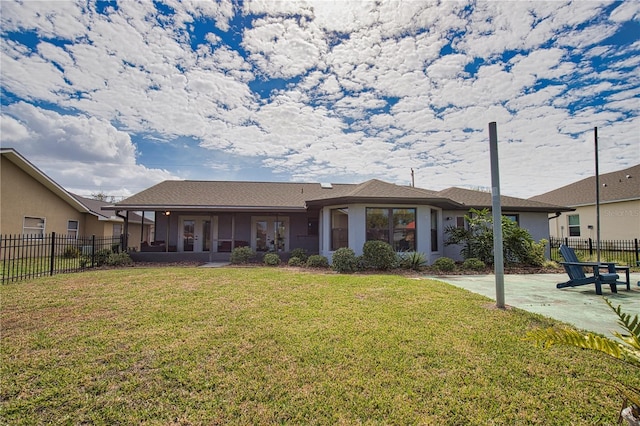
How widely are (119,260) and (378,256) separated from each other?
35.8 ft

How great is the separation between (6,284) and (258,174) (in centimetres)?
1663

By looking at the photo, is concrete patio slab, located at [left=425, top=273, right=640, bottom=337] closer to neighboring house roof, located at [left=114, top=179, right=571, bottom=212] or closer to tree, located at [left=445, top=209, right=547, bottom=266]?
tree, located at [left=445, top=209, right=547, bottom=266]

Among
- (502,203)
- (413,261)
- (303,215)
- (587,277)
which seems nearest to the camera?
(587,277)

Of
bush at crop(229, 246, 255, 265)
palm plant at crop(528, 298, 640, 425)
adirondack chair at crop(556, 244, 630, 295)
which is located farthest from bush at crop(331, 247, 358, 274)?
palm plant at crop(528, 298, 640, 425)

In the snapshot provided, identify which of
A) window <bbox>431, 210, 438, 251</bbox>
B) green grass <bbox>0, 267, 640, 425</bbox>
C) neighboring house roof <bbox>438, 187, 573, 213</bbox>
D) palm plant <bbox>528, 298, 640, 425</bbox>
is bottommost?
green grass <bbox>0, 267, 640, 425</bbox>

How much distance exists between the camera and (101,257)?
12656mm

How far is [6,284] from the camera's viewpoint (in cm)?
800

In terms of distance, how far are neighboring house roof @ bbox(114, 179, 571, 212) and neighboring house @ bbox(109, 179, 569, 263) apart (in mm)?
39

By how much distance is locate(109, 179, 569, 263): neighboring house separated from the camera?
12148 mm

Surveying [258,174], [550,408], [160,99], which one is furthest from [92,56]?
[258,174]

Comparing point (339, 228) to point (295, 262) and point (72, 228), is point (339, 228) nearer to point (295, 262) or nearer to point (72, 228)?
point (295, 262)

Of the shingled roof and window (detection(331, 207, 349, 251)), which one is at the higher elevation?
the shingled roof

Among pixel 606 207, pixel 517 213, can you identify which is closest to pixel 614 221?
pixel 606 207

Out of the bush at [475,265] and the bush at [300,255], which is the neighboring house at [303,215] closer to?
the bush at [300,255]
